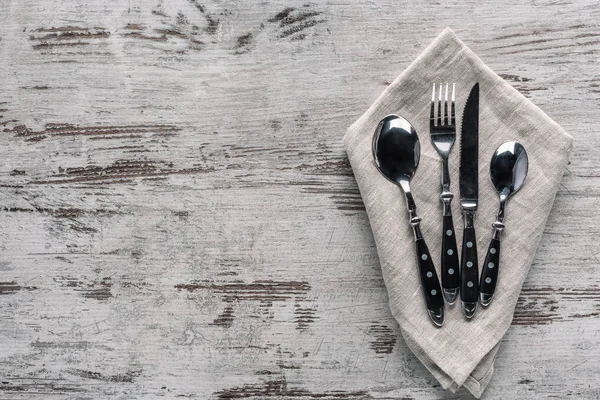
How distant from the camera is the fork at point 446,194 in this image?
2.77 feet

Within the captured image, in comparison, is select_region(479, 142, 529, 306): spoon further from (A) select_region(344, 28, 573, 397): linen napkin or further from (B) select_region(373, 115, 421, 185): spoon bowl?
(B) select_region(373, 115, 421, 185): spoon bowl

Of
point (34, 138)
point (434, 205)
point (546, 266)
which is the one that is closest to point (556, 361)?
point (546, 266)

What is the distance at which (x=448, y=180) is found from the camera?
85cm

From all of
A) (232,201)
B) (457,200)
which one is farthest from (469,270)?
(232,201)

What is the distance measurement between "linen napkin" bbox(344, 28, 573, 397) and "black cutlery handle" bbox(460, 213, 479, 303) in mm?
19

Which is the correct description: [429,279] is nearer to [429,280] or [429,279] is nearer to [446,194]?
[429,280]

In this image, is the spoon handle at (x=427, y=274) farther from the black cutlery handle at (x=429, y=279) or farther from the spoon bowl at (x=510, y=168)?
the spoon bowl at (x=510, y=168)

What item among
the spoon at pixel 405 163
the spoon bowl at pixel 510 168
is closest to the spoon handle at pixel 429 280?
the spoon at pixel 405 163

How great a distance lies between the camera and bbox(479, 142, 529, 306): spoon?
33.3 inches

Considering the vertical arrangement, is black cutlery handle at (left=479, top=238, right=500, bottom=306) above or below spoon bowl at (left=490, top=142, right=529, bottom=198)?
below

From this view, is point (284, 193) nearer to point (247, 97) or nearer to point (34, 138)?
point (247, 97)

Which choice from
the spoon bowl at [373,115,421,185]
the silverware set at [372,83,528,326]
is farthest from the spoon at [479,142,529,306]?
the spoon bowl at [373,115,421,185]

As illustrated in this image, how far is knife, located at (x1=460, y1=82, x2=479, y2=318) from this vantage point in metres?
0.84

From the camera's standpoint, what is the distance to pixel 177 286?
909 mm
